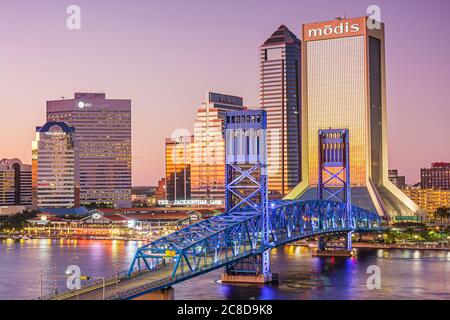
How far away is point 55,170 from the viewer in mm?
169875

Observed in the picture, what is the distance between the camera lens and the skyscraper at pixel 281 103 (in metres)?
178

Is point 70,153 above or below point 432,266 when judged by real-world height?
above

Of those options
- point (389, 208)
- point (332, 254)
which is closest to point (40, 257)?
point (332, 254)

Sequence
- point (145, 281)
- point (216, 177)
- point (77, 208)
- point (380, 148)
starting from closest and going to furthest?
point (145, 281) < point (380, 148) < point (77, 208) < point (216, 177)

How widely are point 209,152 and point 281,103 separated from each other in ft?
71.7

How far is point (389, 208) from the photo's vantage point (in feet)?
423

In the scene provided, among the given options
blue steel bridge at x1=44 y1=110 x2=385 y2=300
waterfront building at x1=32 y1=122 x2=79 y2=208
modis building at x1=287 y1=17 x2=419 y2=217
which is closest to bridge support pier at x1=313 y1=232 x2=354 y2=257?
blue steel bridge at x1=44 y1=110 x2=385 y2=300

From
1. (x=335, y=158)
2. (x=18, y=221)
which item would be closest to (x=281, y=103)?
(x=18, y=221)

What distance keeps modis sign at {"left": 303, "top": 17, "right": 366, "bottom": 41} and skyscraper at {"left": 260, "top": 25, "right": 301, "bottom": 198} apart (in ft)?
128

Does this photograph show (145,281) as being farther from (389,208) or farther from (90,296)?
(389,208)

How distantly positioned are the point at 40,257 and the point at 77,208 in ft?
255

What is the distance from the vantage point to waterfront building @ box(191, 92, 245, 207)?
190m

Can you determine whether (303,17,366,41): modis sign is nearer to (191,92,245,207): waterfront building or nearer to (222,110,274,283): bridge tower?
(191,92,245,207): waterfront building

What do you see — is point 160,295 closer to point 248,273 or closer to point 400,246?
point 248,273
